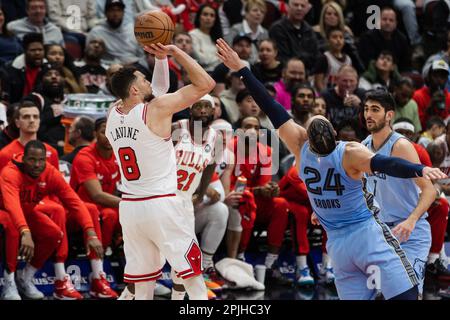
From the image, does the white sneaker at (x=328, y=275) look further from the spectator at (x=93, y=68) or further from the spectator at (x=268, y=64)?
the spectator at (x=93, y=68)

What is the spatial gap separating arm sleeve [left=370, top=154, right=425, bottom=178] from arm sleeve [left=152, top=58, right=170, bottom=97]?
218cm

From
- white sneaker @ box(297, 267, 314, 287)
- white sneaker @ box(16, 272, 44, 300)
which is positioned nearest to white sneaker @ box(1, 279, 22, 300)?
white sneaker @ box(16, 272, 44, 300)

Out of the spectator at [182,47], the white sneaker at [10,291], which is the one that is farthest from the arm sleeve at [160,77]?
the spectator at [182,47]

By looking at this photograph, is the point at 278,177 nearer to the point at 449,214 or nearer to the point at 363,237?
the point at 449,214

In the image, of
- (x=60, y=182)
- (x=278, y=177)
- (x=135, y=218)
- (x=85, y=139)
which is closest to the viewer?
(x=135, y=218)

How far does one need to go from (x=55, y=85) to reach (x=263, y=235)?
2739mm

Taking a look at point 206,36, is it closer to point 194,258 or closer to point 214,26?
point 214,26

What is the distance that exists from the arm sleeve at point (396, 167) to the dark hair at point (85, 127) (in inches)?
181

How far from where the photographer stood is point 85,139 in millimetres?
9977

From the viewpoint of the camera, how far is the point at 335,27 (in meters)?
13.0

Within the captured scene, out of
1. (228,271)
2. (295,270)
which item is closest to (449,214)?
(295,270)

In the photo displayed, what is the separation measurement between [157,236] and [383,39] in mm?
7154

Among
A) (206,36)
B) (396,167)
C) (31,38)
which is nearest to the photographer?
(396,167)

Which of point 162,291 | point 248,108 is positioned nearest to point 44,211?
point 162,291
